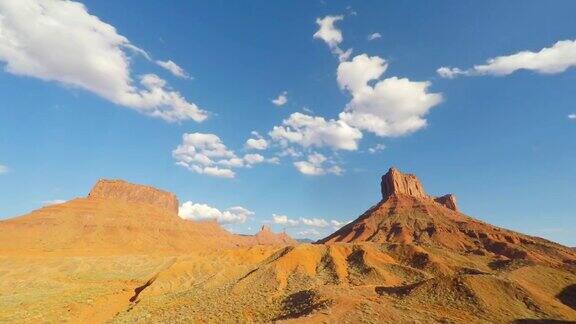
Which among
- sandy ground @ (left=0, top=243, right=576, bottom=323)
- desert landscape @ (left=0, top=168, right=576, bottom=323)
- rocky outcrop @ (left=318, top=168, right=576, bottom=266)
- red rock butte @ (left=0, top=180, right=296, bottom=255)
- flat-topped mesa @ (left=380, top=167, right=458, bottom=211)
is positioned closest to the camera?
sandy ground @ (left=0, top=243, right=576, bottom=323)

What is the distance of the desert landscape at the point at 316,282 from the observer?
35.8m

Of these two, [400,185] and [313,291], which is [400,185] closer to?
[400,185]

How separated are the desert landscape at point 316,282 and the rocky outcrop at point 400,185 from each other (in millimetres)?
33720

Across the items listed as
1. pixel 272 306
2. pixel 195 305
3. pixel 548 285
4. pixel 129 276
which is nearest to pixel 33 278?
pixel 129 276

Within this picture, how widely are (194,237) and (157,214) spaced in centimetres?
2347

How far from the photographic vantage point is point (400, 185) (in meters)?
162

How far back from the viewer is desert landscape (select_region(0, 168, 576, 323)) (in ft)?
117

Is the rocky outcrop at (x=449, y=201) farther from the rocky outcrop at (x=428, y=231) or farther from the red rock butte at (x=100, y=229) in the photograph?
the red rock butte at (x=100, y=229)

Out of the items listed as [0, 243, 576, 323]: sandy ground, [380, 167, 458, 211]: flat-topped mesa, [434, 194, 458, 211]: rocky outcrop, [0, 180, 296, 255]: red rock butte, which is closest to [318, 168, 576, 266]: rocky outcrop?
[380, 167, 458, 211]: flat-topped mesa

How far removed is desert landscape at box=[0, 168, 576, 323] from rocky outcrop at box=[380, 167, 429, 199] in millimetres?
33720

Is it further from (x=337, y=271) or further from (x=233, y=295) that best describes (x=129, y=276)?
(x=337, y=271)

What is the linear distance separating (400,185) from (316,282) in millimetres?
A: 119008

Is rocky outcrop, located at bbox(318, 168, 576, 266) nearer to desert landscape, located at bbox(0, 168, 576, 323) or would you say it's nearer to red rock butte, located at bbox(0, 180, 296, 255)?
desert landscape, located at bbox(0, 168, 576, 323)

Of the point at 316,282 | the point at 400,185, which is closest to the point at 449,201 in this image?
the point at 400,185
